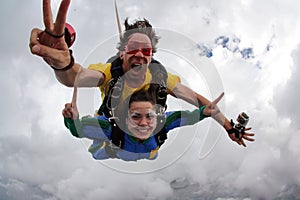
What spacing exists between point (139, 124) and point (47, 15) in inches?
104

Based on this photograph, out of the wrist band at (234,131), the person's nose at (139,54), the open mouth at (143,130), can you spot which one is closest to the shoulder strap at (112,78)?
the person's nose at (139,54)

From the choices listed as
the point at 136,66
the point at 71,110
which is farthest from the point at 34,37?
the point at 136,66

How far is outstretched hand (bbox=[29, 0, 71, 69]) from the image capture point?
4230 mm

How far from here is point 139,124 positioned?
6219 millimetres

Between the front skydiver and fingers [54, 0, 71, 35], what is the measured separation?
185cm

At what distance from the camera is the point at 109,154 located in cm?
668

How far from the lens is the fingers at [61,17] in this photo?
13.6 feet

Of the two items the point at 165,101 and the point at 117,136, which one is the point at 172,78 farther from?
the point at 117,136

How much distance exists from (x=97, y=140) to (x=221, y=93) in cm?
238

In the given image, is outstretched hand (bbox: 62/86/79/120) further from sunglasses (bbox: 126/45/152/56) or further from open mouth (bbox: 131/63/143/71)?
sunglasses (bbox: 126/45/152/56)

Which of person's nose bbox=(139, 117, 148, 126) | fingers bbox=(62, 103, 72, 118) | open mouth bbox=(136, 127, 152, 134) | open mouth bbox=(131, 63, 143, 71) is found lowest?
fingers bbox=(62, 103, 72, 118)

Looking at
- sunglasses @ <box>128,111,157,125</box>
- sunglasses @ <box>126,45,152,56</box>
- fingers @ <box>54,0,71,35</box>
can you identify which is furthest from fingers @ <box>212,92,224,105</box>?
fingers @ <box>54,0,71,35</box>

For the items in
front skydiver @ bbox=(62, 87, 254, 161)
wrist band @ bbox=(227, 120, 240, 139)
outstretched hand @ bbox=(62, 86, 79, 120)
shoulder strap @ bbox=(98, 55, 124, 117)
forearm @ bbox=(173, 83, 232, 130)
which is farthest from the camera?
wrist band @ bbox=(227, 120, 240, 139)

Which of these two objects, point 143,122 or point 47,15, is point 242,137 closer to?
point 143,122
